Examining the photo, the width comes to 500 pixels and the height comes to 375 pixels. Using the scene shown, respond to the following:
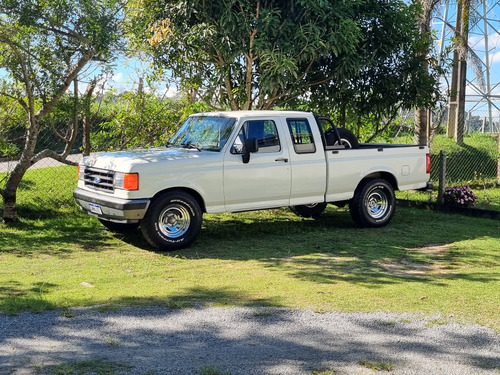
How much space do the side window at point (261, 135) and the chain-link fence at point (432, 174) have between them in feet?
13.6

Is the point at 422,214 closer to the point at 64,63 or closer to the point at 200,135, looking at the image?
the point at 200,135

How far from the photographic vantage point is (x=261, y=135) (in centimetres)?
994

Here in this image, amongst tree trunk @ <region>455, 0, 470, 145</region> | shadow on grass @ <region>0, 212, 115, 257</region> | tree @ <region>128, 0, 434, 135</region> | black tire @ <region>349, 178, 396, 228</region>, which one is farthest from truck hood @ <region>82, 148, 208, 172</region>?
tree trunk @ <region>455, 0, 470, 145</region>

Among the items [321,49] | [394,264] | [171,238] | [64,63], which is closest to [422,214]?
[321,49]

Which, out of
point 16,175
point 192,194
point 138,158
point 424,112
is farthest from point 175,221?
point 424,112

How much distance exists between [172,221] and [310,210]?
3820 mm

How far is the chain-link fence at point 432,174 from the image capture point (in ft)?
39.7

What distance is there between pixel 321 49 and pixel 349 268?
4.79m

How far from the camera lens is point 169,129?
12.9 metres

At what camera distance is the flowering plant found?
1309cm

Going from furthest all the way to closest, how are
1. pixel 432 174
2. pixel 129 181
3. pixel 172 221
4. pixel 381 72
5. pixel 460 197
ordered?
pixel 432 174
pixel 381 72
pixel 460 197
pixel 172 221
pixel 129 181

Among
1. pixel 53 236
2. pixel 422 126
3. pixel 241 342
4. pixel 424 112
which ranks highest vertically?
pixel 424 112

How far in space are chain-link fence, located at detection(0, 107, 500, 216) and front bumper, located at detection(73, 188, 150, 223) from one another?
9.97 feet

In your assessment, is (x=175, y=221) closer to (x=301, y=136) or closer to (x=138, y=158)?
(x=138, y=158)
